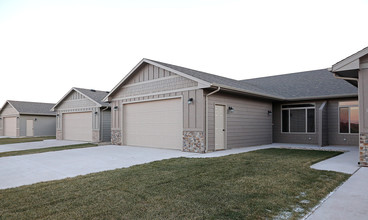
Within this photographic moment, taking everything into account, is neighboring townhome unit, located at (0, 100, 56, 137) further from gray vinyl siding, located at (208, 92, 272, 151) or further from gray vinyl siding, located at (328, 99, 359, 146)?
gray vinyl siding, located at (328, 99, 359, 146)

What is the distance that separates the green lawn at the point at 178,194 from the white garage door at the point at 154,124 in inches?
180

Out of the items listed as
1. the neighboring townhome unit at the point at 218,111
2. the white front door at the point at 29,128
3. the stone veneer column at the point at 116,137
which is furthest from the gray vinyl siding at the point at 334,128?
the white front door at the point at 29,128

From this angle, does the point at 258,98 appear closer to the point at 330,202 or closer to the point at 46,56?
the point at 330,202

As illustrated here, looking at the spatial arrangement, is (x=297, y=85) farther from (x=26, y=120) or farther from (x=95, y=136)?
(x=26, y=120)

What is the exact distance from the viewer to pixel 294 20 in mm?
12016

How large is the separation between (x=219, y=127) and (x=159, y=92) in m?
3.08

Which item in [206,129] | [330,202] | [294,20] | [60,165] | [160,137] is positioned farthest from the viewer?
[294,20]

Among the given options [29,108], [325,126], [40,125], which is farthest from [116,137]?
[29,108]

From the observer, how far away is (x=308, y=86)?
535 inches

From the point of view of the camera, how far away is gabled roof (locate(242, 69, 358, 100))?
38.8ft

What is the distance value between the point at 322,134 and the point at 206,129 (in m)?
5.96

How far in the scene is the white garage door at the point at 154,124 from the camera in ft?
34.1

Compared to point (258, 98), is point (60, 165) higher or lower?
lower

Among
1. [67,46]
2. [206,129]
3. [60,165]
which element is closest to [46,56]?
[67,46]
